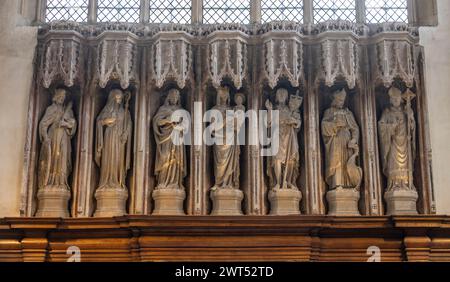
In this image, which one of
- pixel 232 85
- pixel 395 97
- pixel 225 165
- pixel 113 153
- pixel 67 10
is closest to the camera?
pixel 225 165

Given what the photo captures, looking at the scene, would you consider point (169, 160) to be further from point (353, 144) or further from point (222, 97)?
point (353, 144)

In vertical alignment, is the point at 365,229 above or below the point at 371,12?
below

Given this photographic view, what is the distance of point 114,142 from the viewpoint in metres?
12.0

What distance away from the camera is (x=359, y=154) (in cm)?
1200

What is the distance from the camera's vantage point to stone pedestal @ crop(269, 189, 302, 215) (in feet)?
38.2

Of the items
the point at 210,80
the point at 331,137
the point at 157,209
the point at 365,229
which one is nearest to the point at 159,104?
the point at 210,80

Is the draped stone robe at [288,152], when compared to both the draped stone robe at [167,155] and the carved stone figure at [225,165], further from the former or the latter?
the draped stone robe at [167,155]

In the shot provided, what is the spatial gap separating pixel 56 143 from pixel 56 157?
0.22m

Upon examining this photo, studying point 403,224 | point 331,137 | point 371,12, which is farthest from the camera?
point 371,12

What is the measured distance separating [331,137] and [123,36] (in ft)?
11.6

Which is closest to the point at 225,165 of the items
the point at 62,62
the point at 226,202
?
the point at 226,202

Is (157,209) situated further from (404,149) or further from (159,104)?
(404,149)

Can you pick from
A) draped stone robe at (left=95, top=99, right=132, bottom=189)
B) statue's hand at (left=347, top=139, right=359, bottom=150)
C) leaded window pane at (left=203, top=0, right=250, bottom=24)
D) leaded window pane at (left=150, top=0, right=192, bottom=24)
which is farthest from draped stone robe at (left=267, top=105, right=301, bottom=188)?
leaded window pane at (left=150, top=0, right=192, bottom=24)

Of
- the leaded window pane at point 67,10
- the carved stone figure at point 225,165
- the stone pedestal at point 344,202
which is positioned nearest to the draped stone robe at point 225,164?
the carved stone figure at point 225,165
